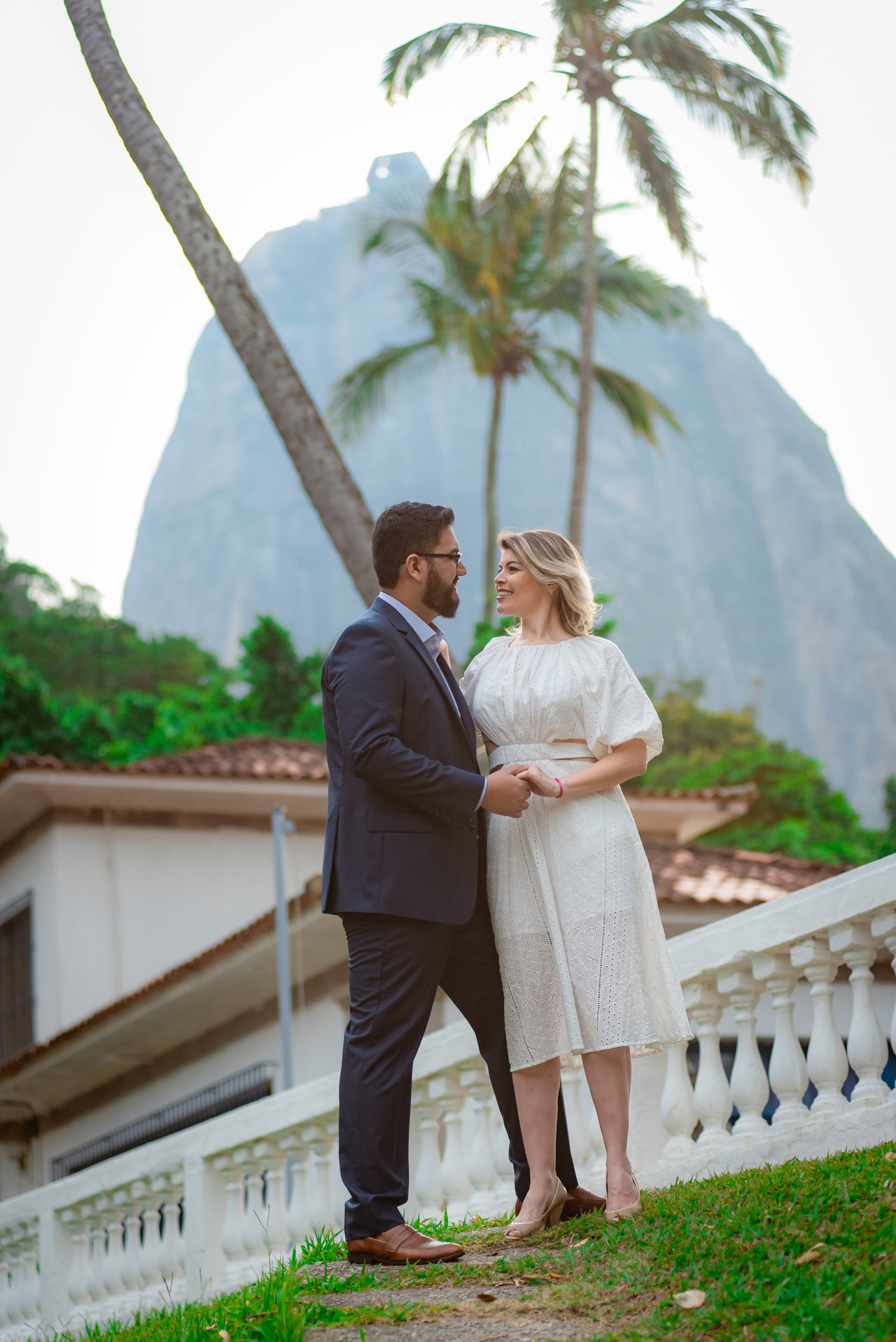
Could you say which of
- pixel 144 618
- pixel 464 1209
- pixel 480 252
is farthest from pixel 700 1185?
pixel 144 618

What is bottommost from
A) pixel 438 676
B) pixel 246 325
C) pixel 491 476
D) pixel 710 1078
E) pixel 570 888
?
pixel 710 1078

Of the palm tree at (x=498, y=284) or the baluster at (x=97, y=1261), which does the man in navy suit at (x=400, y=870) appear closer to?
the baluster at (x=97, y=1261)

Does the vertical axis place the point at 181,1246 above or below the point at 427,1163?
below

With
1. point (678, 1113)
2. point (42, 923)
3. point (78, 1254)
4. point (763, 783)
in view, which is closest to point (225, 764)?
point (42, 923)

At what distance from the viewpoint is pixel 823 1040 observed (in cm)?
449

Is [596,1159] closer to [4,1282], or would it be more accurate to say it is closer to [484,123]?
[4,1282]

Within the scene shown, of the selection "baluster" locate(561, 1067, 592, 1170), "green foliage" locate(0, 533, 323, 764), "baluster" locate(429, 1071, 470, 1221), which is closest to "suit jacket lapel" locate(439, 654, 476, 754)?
"baluster" locate(561, 1067, 592, 1170)

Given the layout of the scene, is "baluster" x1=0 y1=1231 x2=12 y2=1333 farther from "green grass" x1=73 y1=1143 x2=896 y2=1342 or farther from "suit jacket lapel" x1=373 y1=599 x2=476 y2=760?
"suit jacket lapel" x1=373 y1=599 x2=476 y2=760

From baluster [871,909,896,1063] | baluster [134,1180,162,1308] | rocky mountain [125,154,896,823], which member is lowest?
baluster [134,1180,162,1308]

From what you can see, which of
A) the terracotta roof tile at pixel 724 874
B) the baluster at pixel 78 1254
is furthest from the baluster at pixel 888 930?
the terracotta roof tile at pixel 724 874

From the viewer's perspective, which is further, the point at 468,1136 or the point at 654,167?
the point at 654,167

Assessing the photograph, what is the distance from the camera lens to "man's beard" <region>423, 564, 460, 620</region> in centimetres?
421

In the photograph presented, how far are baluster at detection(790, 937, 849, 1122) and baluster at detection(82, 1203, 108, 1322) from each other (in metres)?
4.00

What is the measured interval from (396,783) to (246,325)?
18.0ft
